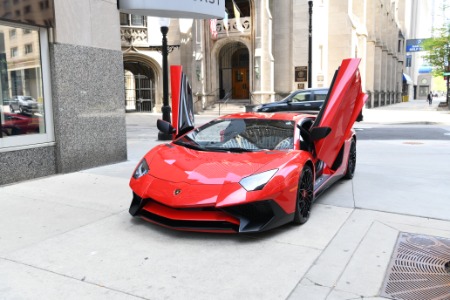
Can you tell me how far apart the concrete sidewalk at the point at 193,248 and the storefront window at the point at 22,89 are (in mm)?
1008

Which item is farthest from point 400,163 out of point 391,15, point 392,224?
point 391,15

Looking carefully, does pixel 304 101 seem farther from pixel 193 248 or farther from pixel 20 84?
pixel 193 248

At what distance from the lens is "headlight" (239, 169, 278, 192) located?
4.10m

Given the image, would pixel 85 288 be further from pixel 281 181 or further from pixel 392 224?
Answer: pixel 392 224

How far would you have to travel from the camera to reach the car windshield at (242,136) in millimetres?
5109

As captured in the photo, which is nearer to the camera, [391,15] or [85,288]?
[85,288]

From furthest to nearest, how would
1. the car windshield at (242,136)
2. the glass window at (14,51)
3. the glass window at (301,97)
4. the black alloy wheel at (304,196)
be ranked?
the glass window at (301,97) → the glass window at (14,51) → the car windshield at (242,136) → the black alloy wheel at (304,196)

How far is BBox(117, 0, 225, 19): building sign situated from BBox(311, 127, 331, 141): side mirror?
5.54 m

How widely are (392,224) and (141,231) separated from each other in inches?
114

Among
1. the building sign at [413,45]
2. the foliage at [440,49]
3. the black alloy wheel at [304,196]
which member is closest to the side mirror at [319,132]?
the black alloy wheel at [304,196]

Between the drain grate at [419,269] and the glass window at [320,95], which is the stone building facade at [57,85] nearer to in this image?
the drain grate at [419,269]

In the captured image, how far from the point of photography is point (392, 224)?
4.77 m

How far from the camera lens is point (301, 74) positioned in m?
29.1

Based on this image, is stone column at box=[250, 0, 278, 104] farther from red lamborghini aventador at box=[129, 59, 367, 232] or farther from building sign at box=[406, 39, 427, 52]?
building sign at box=[406, 39, 427, 52]
